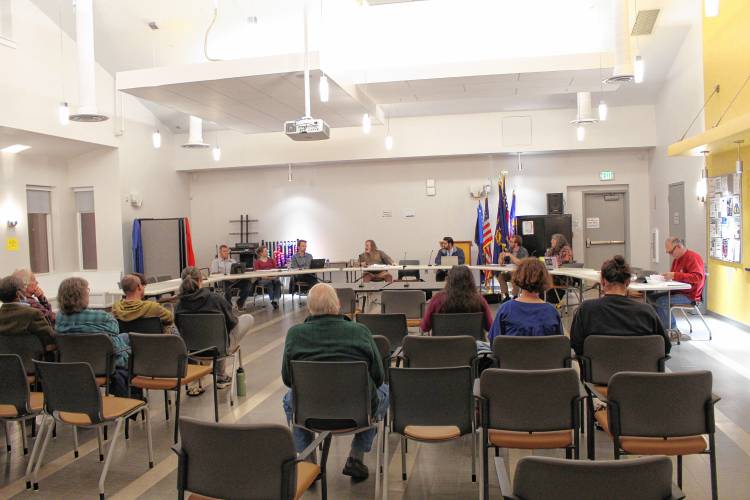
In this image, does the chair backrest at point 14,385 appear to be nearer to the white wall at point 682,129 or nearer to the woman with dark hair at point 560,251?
the woman with dark hair at point 560,251

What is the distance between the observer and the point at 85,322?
4.22 m

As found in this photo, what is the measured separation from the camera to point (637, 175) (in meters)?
12.1

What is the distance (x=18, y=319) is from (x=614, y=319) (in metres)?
3.91

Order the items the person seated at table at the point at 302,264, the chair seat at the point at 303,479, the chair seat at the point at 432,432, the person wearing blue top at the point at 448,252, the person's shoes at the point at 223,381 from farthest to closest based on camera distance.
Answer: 1. the person seated at table at the point at 302,264
2. the person wearing blue top at the point at 448,252
3. the person's shoes at the point at 223,381
4. the chair seat at the point at 432,432
5. the chair seat at the point at 303,479

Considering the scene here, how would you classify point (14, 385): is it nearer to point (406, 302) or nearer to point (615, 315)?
point (615, 315)

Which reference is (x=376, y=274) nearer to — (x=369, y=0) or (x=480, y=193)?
(x=480, y=193)

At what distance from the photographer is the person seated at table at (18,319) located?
13.4 feet

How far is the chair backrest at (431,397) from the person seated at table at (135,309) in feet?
7.82

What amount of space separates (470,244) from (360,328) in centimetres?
972

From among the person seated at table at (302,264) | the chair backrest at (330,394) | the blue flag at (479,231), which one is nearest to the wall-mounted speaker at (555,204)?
the blue flag at (479,231)

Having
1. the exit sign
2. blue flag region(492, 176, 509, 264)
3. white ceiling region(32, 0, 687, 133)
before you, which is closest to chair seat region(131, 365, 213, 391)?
white ceiling region(32, 0, 687, 133)

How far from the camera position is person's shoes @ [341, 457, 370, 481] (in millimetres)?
3457

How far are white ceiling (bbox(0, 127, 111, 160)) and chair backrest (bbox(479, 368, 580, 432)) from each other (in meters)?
8.65

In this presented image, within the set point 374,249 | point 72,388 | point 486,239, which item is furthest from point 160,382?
point 486,239
